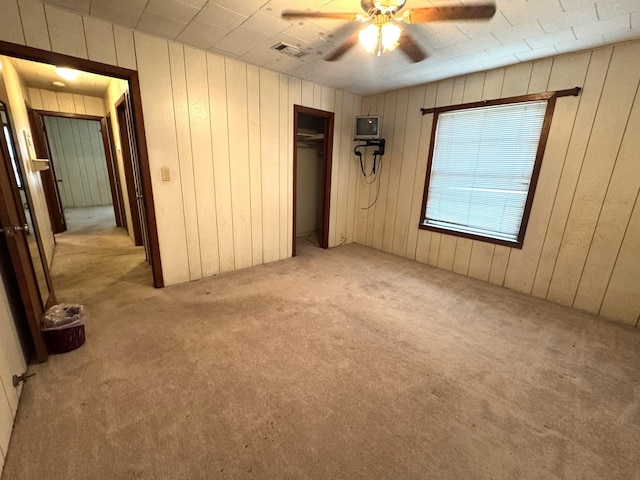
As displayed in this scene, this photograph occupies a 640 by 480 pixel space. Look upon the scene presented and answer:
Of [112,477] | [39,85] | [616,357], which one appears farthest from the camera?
[39,85]

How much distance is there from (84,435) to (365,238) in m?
3.98

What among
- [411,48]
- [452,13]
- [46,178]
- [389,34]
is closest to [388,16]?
[389,34]

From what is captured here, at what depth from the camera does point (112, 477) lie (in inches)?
46.1

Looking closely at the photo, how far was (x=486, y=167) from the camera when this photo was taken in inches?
127

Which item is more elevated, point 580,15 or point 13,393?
point 580,15

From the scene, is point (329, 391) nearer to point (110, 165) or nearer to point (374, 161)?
point (374, 161)

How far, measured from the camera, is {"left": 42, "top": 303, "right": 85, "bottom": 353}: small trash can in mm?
1862

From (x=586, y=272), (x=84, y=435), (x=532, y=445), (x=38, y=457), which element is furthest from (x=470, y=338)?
(x=38, y=457)

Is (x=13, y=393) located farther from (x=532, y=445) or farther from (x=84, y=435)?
(x=532, y=445)

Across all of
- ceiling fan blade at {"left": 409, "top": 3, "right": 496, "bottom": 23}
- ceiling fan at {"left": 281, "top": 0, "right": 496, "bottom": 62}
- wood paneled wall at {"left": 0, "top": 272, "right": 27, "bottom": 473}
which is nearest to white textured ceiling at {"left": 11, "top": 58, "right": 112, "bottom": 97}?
wood paneled wall at {"left": 0, "top": 272, "right": 27, "bottom": 473}

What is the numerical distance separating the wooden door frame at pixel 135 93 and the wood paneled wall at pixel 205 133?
4 cm

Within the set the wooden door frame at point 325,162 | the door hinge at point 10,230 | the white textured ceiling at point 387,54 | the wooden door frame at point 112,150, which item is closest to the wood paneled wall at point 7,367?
the door hinge at point 10,230

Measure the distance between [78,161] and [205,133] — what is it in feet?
22.9

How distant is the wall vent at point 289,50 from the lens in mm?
2526
